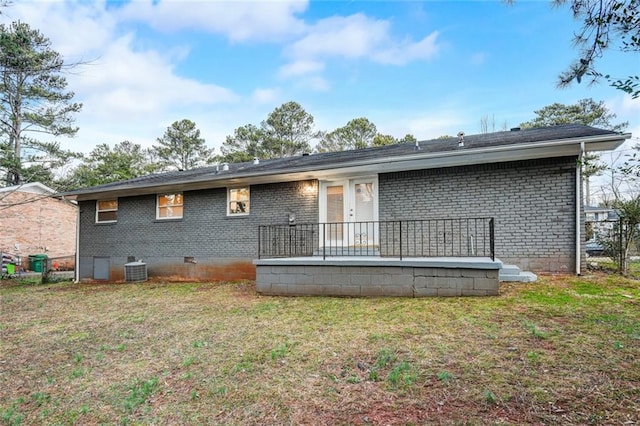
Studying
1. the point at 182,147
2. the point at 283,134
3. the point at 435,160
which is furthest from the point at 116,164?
the point at 435,160

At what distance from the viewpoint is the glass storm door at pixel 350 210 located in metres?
9.03

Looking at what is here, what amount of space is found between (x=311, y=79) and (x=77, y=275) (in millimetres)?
12225

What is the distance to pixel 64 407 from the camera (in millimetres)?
3137

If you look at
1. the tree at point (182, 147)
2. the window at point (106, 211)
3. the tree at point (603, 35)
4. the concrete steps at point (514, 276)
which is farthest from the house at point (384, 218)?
the tree at point (182, 147)

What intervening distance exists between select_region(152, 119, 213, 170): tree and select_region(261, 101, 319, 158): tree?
5903mm

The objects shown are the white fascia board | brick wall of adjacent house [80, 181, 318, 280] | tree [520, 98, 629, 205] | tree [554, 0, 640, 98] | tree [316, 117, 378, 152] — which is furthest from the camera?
tree [316, 117, 378, 152]

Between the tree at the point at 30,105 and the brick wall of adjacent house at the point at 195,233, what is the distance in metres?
3.05

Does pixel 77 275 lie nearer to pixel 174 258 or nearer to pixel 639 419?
pixel 174 258

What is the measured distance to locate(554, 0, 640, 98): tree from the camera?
2492 mm

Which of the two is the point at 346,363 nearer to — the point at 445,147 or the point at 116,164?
the point at 445,147

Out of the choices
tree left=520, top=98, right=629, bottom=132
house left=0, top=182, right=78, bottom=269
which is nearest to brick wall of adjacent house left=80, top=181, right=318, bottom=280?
house left=0, top=182, right=78, bottom=269

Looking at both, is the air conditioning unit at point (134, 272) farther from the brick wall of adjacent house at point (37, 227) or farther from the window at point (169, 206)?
the brick wall of adjacent house at point (37, 227)

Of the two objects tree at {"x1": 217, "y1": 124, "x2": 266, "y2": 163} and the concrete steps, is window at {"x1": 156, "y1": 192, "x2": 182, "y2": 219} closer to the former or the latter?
the concrete steps

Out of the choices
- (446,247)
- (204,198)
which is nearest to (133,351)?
(446,247)
